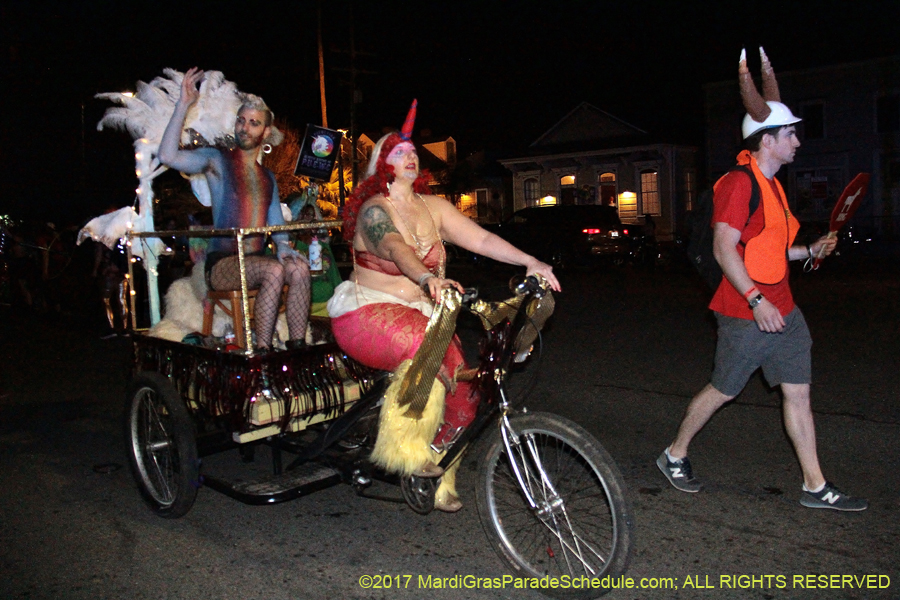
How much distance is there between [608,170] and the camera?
1299 inches

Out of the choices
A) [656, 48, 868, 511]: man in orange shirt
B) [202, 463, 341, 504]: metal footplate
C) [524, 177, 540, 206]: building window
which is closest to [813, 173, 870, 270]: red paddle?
[656, 48, 868, 511]: man in orange shirt

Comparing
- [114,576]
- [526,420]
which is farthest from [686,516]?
[114,576]

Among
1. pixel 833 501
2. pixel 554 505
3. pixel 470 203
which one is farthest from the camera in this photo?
pixel 470 203

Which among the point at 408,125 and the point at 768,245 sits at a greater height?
the point at 408,125

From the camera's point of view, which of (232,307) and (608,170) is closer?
(232,307)

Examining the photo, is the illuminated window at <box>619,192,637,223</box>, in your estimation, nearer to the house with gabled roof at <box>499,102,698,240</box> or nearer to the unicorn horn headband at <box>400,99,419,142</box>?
the house with gabled roof at <box>499,102,698,240</box>

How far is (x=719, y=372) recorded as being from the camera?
4.07m

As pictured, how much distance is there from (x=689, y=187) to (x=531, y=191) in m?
7.21

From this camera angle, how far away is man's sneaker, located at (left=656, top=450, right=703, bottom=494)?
4297mm

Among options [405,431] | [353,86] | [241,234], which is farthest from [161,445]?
[353,86]

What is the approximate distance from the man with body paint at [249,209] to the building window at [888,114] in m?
29.1

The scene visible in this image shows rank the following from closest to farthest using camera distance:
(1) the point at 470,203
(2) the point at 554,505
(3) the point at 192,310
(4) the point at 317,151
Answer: (2) the point at 554,505 < (3) the point at 192,310 < (4) the point at 317,151 < (1) the point at 470,203

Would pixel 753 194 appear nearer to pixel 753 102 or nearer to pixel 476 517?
pixel 753 102

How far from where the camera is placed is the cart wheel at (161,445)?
3.97 meters
